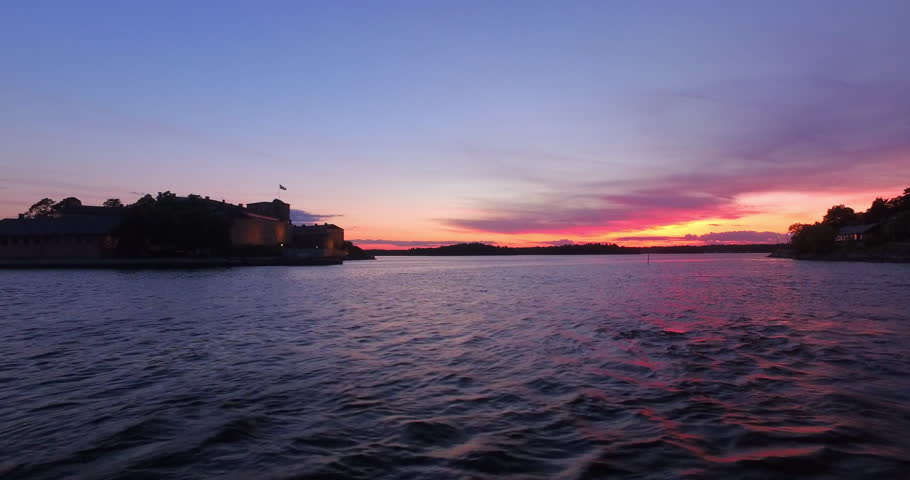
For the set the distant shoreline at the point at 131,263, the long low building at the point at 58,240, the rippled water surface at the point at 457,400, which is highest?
the long low building at the point at 58,240

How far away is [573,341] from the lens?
15.5m

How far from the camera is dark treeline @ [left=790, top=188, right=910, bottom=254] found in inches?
4633

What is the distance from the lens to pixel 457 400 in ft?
29.6

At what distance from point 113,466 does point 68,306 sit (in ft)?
84.8

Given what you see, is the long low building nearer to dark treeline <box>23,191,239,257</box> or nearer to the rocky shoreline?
dark treeline <box>23,191,239,257</box>

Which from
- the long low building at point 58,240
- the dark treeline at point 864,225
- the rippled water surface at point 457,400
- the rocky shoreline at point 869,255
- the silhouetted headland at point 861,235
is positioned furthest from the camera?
Answer: the dark treeline at point 864,225

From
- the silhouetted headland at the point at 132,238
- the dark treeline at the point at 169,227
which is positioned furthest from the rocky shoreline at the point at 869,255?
the dark treeline at the point at 169,227

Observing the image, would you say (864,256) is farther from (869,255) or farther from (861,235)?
(861,235)

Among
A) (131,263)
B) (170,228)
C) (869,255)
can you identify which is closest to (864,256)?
(869,255)

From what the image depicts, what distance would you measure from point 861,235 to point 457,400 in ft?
530

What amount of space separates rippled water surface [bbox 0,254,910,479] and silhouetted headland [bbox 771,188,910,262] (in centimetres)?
12613

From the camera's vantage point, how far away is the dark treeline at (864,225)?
117688 mm

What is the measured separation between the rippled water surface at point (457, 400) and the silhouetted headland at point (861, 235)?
126 metres

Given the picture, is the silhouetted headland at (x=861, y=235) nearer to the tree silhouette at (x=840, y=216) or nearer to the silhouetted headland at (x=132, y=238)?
the tree silhouette at (x=840, y=216)
